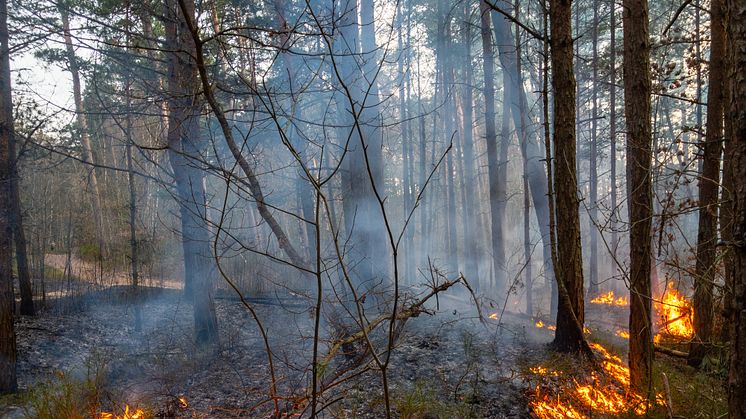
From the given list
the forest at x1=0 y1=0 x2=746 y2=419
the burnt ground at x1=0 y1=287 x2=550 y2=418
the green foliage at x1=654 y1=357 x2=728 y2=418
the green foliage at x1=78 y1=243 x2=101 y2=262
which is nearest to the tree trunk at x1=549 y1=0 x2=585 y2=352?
the forest at x1=0 y1=0 x2=746 y2=419

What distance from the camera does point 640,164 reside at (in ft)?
16.6

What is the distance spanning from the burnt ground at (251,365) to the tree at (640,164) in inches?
57.1

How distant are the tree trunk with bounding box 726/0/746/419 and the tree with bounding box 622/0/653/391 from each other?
3.20 metres

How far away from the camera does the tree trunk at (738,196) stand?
6.57 feet

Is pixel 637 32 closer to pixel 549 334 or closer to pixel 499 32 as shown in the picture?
pixel 549 334

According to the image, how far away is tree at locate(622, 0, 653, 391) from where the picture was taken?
5.06m

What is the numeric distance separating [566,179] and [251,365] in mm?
5995

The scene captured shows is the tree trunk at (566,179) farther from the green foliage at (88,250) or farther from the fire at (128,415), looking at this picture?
the green foliage at (88,250)

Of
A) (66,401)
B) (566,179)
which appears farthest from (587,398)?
(66,401)

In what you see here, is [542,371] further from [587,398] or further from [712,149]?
[712,149]

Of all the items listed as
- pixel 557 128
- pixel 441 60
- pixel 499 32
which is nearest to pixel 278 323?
pixel 557 128

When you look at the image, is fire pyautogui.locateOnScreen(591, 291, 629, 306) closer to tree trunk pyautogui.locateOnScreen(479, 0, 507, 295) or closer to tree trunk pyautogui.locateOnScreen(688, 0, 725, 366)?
tree trunk pyautogui.locateOnScreen(479, 0, 507, 295)

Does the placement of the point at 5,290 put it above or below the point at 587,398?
above

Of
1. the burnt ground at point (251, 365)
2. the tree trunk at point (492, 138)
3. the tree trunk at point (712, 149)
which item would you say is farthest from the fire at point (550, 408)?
the tree trunk at point (492, 138)
